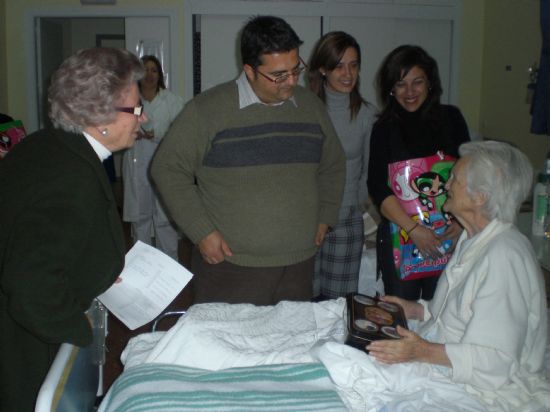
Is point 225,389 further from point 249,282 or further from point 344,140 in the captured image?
point 344,140

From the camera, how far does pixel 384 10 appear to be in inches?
219

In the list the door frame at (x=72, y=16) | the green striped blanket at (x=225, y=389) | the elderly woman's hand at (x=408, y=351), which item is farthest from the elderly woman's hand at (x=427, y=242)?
the door frame at (x=72, y=16)

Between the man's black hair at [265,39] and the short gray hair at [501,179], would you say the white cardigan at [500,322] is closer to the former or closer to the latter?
the short gray hair at [501,179]

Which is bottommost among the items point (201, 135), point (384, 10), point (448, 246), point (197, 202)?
point (448, 246)

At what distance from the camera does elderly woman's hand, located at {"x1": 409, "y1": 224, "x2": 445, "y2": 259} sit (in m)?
2.33

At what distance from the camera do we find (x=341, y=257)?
105 inches

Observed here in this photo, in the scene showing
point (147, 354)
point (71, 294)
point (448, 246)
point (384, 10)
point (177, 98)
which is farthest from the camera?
point (384, 10)

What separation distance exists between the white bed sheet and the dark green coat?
0.96ft

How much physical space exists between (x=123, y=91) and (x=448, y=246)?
4.81 feet

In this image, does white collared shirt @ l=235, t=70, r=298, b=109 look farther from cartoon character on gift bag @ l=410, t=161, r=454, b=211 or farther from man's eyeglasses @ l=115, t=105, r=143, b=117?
cartoon character on gift bag @ l=410, t=161, r=454, b=211

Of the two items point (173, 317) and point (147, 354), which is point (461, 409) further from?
point (173, 317)

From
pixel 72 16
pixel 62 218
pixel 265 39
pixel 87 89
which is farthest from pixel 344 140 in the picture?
pixel 72 16

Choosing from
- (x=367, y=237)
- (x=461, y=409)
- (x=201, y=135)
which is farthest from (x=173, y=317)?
(x=461, y=409)

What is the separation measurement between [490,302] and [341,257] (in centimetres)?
118
